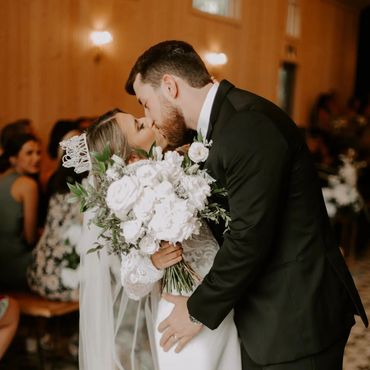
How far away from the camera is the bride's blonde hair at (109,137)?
2.36m

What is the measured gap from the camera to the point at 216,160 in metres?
1.84

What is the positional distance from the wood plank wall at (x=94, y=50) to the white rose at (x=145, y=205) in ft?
14.6

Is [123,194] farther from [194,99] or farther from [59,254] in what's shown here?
[59,254]

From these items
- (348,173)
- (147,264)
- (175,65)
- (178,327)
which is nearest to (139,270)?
(147,264)

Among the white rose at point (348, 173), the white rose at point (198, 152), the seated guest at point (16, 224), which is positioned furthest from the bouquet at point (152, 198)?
the white rose at point (348, 173)

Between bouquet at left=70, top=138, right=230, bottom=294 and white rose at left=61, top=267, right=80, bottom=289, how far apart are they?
1.78 meters

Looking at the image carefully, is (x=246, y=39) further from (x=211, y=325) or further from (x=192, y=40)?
(x=211, y=325)

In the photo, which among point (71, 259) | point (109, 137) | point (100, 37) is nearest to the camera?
point (109, 137)

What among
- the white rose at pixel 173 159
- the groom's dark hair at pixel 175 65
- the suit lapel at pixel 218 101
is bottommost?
the white rose at pixel 173 159

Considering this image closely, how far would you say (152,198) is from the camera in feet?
5.84

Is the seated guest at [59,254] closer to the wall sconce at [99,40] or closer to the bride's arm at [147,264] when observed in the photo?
the bride's arm at [147,264]

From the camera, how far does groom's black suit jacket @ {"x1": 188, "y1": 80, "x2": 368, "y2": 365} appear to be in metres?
1.73

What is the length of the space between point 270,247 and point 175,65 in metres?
0.71

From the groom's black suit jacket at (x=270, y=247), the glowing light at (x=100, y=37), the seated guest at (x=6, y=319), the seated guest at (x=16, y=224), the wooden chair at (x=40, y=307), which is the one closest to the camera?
A: the groom's black suit jacket at (x=270, y=247)
